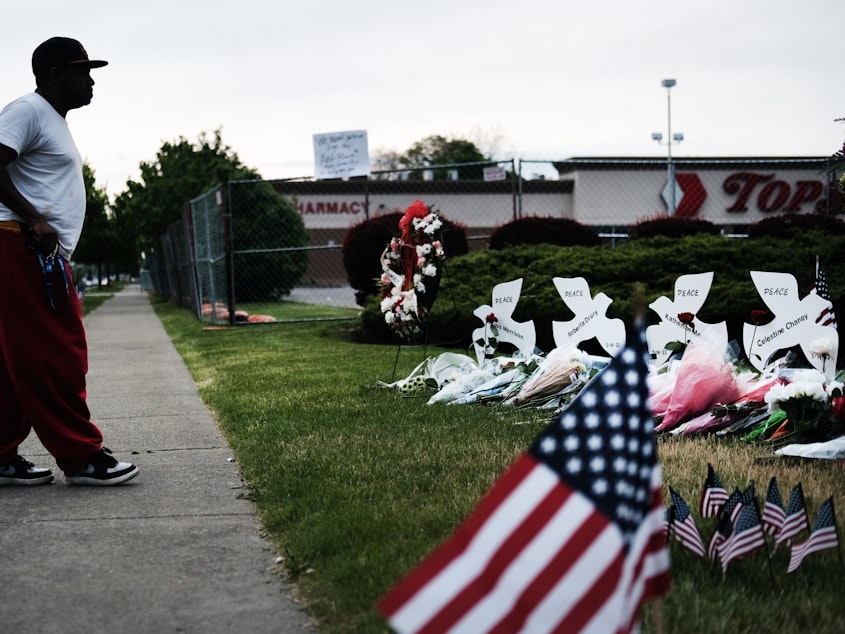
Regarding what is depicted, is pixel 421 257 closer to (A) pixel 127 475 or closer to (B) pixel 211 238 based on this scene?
(A) pixel 127 475

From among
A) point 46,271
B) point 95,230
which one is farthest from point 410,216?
→ point 95,230

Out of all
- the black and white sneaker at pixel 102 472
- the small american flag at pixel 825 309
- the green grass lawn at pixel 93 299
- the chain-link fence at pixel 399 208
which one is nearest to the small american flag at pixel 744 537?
the black and white sneaker at pixel 102 472

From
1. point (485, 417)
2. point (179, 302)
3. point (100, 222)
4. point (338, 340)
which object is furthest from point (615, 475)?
point (100, 222)

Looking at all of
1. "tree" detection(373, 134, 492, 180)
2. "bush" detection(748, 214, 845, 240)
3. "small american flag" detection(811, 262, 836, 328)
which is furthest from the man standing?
"tree" detection(373, 134, 492, 180)

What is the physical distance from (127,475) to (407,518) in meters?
1.78

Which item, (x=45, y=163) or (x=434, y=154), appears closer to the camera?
(x=45, y=163)

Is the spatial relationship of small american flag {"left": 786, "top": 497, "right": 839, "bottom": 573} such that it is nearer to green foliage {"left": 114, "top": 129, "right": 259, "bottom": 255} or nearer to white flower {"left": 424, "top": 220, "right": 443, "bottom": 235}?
white flower {"left": 424, "top": 220, "right": 443, "bottom": 235}

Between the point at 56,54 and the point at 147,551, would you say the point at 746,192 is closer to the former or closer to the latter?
the point at 56,54

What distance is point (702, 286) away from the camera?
277 inches

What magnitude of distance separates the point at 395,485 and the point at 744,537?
1800 millimetres

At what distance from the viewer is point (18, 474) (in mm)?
5031

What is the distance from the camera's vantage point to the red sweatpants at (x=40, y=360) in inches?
184

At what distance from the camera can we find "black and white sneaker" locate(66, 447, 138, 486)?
4.97 metres

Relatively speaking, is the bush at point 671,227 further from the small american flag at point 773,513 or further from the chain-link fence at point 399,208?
the small american flag at point 773,513
